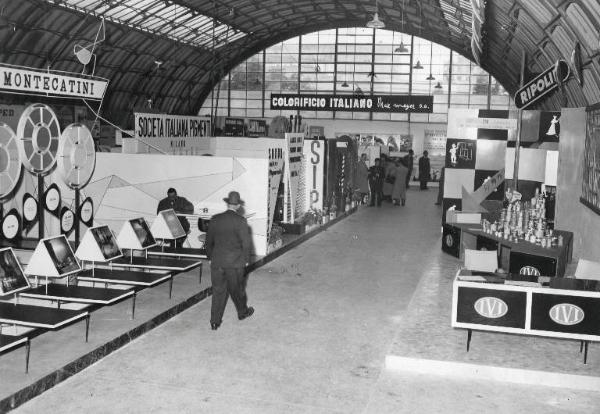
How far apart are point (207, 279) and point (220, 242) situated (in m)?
2.36

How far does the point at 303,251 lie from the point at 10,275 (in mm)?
7146

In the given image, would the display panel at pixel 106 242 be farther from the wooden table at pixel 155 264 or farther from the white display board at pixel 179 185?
the white display board at pixel 179 185

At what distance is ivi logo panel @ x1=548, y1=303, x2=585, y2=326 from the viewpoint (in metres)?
6.50

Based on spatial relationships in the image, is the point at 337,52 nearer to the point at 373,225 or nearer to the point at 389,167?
the point at 389,167

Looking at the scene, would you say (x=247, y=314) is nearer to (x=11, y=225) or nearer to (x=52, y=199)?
(x=11, y=225)

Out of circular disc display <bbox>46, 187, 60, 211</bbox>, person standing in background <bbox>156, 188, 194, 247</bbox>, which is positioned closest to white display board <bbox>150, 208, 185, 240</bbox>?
person standing in background <bbox>156, 188, 194, 247</bbox>

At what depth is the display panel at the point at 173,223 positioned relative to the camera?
10.4 metres

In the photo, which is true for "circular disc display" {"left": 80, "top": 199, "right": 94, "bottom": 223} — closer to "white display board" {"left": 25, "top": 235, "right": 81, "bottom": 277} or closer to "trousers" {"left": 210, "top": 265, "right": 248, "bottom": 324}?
"white display board" {"left": 25, "top": 235, "right": 81, "bottom": 277}

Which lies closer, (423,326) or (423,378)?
(423,378)

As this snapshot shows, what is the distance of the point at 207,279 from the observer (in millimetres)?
10117

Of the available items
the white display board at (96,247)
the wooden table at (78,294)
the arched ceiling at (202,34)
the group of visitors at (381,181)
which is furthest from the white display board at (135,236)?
the group of visitors at (381,181)

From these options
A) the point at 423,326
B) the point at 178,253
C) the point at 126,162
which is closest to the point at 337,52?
the point at 126,162

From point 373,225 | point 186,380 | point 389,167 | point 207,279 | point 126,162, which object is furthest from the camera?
point 389,167

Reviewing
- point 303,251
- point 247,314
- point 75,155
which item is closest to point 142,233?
point 75,155
